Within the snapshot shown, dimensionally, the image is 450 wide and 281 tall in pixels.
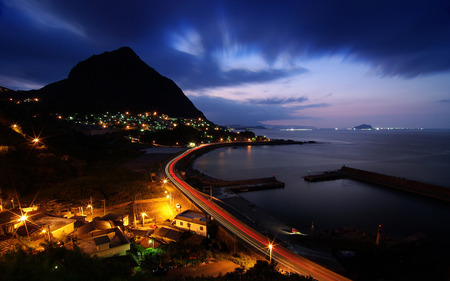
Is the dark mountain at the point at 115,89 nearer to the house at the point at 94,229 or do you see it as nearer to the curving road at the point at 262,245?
the house at the point at 94,229

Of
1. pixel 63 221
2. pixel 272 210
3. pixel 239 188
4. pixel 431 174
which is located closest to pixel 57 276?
pixel 63 221

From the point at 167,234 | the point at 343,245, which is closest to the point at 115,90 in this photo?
the point at 167,234

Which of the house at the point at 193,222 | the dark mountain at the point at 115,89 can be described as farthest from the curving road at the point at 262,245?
the dark mountain at the point at 115,89

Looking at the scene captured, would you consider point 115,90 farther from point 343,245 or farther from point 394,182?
point 343,245

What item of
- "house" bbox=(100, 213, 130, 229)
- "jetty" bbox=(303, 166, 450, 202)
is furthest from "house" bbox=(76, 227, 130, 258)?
"jetty" bbox=(303, 166, 450, 202)

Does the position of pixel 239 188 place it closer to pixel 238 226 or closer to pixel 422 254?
pixel 238 226
